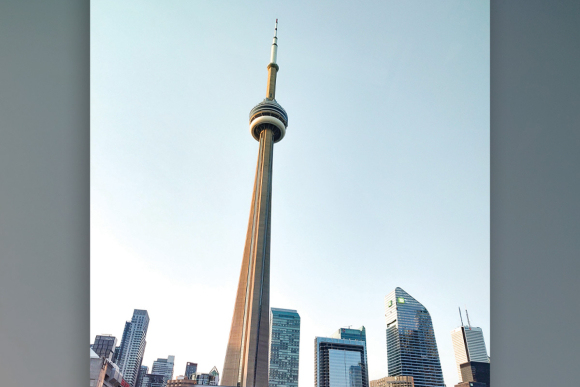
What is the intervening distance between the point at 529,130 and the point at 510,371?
1.80 ft

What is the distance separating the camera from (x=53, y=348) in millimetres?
865

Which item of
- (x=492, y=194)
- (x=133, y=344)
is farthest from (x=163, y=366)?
(x=492, y=194)

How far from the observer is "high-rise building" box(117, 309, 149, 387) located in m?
33.8

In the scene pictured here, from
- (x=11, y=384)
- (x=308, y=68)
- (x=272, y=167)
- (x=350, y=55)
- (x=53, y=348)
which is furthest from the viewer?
(x=272, y=167)

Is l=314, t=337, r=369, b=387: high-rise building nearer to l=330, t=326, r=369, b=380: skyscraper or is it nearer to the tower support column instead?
l=330, t=326, r=369, b=380: skyscraper

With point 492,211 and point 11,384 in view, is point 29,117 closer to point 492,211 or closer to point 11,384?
point 11,384

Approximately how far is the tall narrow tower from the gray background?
16.0 m

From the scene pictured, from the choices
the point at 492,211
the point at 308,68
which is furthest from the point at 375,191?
the point at 492,211

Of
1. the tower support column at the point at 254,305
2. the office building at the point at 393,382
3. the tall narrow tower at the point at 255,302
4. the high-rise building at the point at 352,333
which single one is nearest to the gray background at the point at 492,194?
the tower support column at the point at 254,305

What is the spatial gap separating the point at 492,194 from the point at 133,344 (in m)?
42.3

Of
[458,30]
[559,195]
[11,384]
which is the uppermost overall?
[458,30]

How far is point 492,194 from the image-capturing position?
38.2 inches

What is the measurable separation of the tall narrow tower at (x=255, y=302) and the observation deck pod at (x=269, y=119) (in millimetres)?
1899

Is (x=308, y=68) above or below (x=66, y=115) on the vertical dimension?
above
